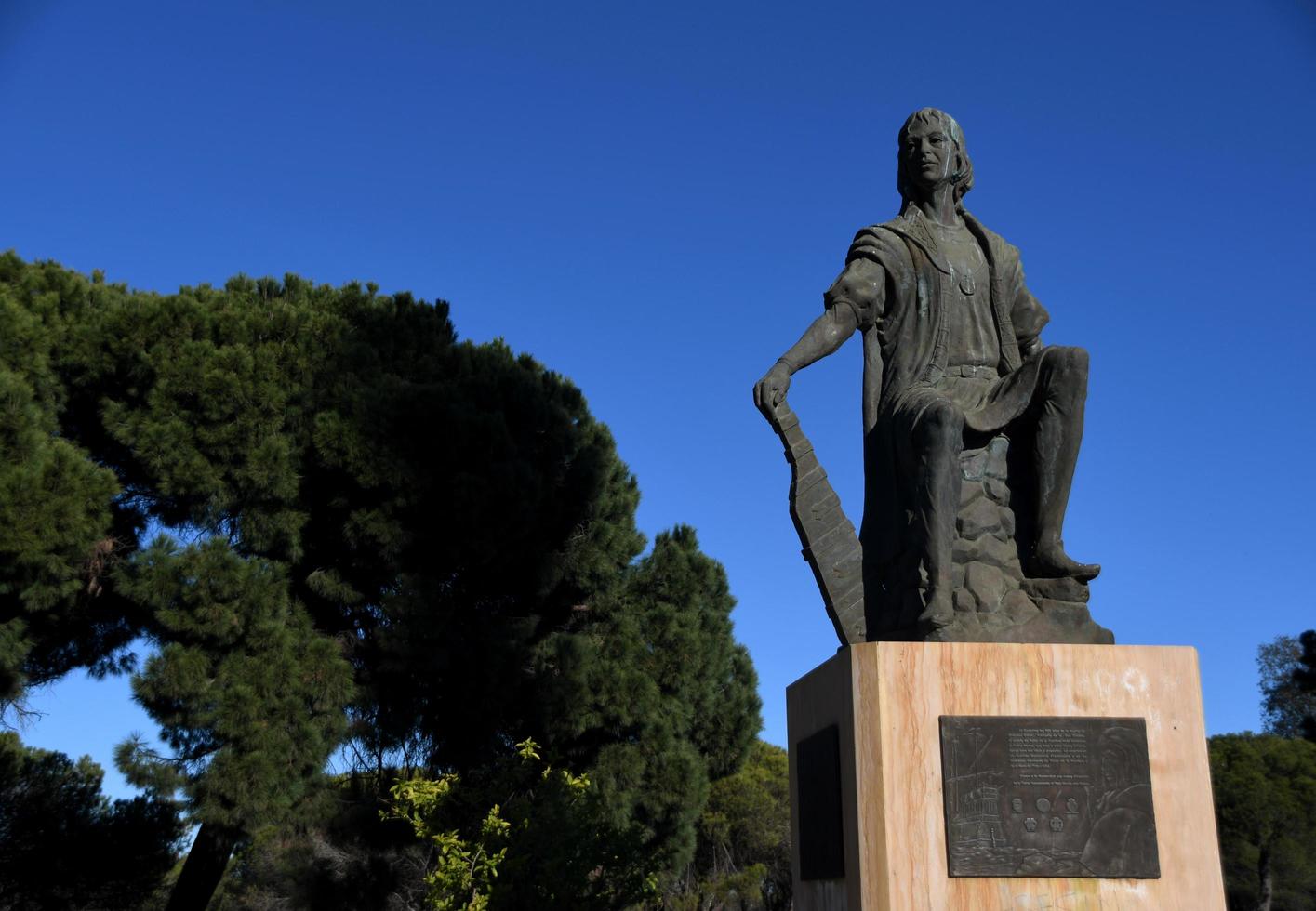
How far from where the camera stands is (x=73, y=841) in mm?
14625

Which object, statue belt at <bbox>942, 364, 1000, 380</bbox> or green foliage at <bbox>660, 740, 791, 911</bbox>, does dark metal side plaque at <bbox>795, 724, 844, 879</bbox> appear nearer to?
statue belt at <bbox>942, 364, 1000, 380</bbox>

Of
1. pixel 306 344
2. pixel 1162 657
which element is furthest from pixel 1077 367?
pixel 306 344

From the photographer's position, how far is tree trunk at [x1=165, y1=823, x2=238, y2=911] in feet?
45.7

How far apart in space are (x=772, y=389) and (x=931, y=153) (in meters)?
1.41

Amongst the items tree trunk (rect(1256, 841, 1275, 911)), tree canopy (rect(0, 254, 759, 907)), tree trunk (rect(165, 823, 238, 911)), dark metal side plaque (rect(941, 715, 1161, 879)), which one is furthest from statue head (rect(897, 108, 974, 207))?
tree trunk (rect(1256, 841, 1275, 911))

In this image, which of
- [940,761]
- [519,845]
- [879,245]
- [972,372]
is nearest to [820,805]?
[940,761]

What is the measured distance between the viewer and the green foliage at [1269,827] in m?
30.0

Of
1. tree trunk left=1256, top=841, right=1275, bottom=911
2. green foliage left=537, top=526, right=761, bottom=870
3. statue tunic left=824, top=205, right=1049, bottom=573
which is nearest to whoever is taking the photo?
statue tunic left=824, top=205, right=1049, bottom=573

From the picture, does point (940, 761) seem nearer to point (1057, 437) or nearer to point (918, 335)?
point (1057, 437)

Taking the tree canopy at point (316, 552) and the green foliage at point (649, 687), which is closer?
the tree canopy at point (316, 552)

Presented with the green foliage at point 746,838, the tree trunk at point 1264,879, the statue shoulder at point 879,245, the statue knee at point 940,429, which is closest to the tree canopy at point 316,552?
the statue shoulder at point 879,245

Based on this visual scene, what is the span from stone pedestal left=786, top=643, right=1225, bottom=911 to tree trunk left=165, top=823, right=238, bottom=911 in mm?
10822

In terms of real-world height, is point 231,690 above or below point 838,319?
below

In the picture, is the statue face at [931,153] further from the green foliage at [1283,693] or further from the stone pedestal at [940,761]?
the green foliage at [1283,693]
